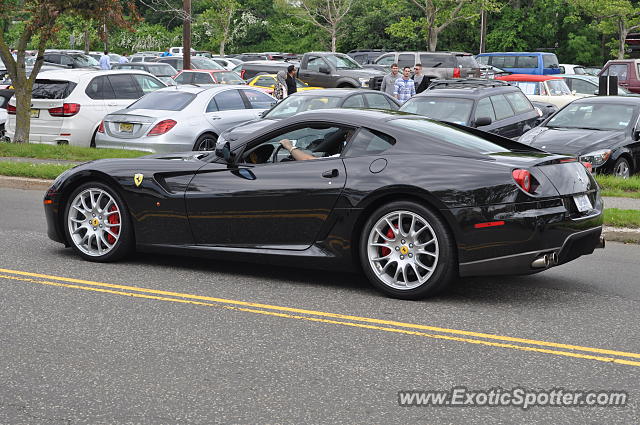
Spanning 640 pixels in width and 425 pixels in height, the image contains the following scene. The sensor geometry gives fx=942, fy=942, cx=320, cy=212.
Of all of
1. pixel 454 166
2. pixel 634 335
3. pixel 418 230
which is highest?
pixel 454 166

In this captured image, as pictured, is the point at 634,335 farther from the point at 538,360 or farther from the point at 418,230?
the point at 418,230

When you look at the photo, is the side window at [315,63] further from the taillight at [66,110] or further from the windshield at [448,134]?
the windshield at [448,134]

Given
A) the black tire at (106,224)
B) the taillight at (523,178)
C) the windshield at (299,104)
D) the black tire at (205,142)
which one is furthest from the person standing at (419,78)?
the taillight at (523,178)

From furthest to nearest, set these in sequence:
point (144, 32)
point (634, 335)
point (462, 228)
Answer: point (144, 32), point (462, 228), point (634, 335)

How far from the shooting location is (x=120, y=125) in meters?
16.6

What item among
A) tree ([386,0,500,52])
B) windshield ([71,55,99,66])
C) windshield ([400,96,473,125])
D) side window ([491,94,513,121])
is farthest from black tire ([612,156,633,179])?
tree ([386,0,500,52])

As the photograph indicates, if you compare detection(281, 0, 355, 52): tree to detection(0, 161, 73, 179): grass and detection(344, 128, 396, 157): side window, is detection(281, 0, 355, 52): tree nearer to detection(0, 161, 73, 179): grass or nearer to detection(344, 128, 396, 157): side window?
detection(0, 161, 73, 179): grass

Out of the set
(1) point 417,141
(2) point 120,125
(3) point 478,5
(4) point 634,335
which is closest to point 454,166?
(1) point 417,141

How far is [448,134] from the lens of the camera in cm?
728

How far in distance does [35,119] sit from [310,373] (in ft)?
48.1

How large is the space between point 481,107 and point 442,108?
0.71 m

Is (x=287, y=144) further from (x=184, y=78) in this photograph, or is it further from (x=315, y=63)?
(x=315, y=63)

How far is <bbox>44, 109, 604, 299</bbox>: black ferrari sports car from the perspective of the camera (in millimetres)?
6547

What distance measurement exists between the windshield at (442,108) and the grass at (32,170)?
6.00 metres
